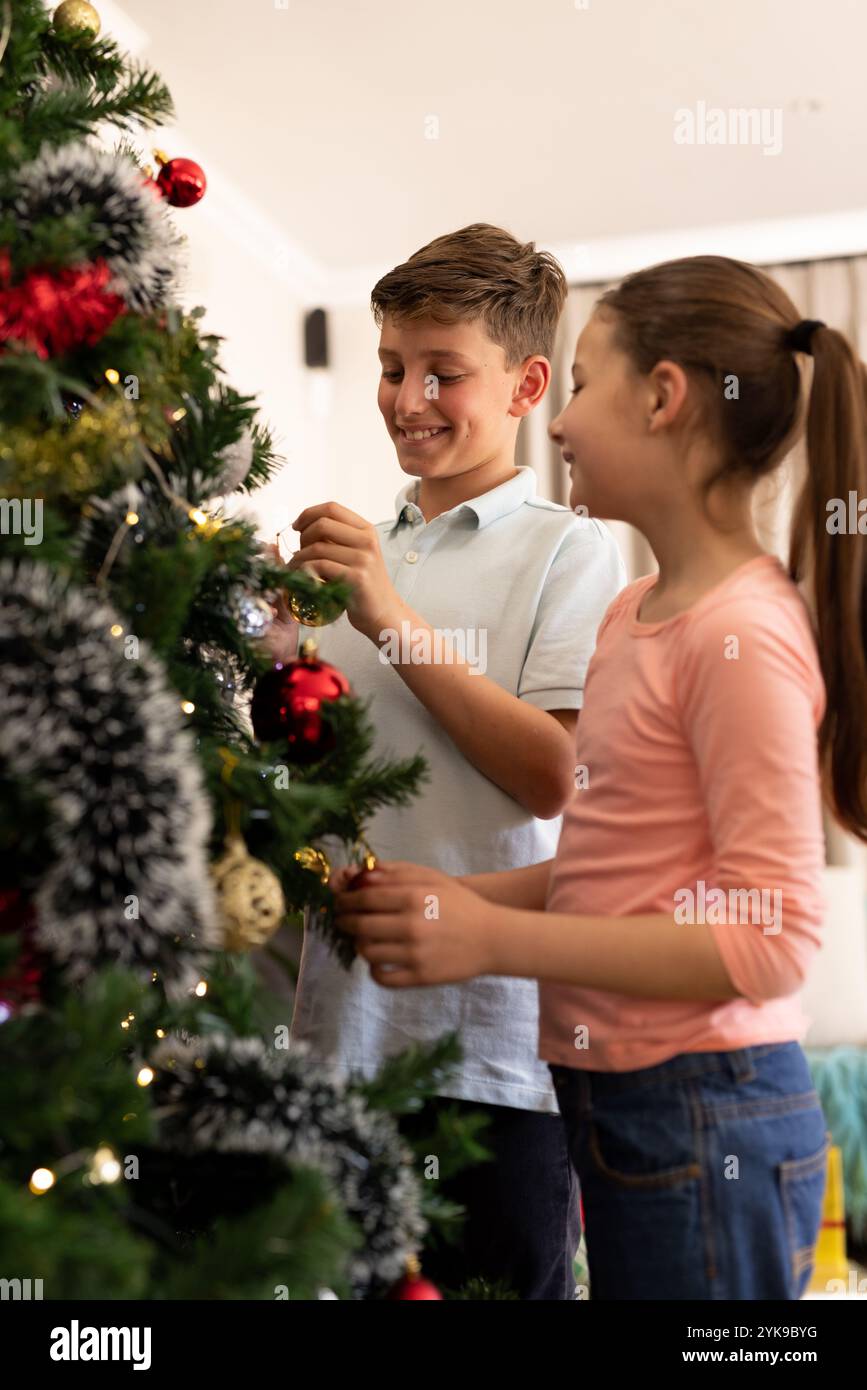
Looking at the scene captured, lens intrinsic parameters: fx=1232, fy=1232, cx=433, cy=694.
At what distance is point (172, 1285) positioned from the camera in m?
0.54

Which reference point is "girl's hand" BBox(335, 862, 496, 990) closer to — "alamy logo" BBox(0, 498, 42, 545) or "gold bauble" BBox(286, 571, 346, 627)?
"gold bauble" BBox(286, 571, 346, 627)

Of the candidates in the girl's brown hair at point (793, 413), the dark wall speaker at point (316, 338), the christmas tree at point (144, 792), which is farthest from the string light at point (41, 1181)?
the dark wall speaker at point (316, 338)

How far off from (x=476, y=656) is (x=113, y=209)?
0.50 metres

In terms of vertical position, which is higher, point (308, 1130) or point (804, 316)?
point (804, 316)

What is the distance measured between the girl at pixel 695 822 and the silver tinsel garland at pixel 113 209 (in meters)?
0.30

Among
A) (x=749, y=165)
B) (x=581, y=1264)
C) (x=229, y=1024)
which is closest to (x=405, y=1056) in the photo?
(x=229, y=1024)

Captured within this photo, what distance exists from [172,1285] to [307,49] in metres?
2.64

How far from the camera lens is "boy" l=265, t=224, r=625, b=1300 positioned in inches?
37.4

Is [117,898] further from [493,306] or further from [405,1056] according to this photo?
[493,306]

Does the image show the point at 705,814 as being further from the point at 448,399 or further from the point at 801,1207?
the point at 448,399

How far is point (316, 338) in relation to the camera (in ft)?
13.2

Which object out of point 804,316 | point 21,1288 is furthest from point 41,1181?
point 804,316
